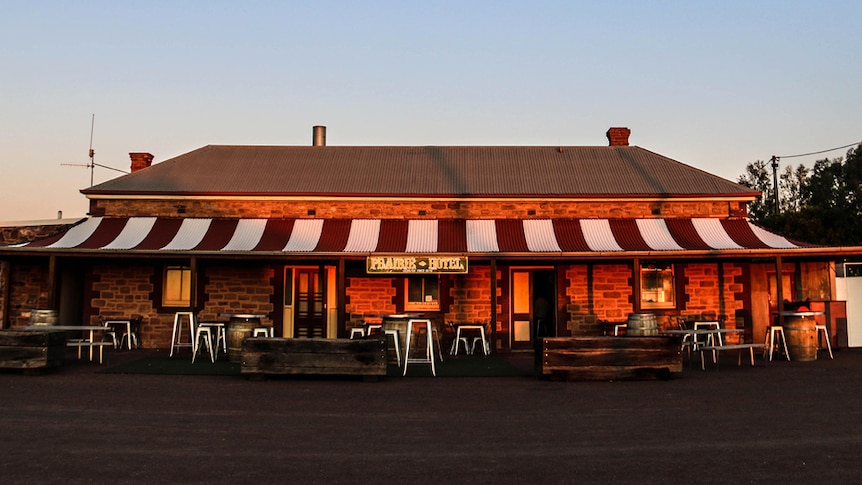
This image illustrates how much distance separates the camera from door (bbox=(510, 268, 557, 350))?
641 inches

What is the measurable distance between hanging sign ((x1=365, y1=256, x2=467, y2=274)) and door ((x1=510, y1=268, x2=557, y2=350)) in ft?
8.43

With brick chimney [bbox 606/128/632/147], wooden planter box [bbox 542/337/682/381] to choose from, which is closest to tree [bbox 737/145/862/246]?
brick chimney [bbox 606/128/632/147]

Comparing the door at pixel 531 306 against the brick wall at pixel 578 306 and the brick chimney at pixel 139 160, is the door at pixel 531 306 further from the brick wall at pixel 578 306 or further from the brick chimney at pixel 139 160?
the brick chimney at pixel 139 160

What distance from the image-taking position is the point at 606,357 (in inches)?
423

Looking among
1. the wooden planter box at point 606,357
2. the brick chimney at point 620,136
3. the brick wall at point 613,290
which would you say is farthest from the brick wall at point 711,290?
the wooden planter box at point 606,357

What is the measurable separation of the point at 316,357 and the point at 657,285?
8.51 metres

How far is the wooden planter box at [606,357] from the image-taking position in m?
10.7

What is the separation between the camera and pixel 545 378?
11.1 m

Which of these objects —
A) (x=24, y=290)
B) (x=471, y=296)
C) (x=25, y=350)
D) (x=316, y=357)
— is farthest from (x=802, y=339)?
(x=24, y=290)

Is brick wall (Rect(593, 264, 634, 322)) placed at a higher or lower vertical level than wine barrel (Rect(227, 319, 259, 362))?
higher

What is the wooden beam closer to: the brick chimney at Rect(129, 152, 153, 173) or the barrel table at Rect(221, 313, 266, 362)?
the barrel table at Rect(221, 313, 266, 362)

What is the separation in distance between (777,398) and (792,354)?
16.5 feet

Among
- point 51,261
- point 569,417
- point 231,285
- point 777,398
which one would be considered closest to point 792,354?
point 777,398

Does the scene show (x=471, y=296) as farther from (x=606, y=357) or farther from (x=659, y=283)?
(x=606, y=357)
